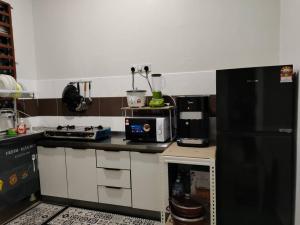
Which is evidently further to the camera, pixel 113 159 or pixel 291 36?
pixel 113 159

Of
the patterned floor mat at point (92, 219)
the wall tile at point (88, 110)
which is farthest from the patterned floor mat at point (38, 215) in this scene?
the wall tile at point (88, 110)

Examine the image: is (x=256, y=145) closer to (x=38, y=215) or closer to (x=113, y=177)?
(x=113, y=177)

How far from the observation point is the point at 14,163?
2.35 m

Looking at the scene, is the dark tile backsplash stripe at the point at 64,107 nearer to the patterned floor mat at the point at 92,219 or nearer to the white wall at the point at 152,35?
the white wall at the point at 152,35

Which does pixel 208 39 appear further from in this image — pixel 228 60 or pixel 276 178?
pixel 276 178

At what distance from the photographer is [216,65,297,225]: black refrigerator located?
5.52 ft

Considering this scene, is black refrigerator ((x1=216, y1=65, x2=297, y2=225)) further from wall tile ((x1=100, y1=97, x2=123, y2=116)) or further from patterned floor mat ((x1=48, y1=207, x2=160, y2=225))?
wall tile ((x1=100, y1=97, x2=123, y2=116))

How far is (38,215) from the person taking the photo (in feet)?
8.01

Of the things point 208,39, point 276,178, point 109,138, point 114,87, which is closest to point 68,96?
point 114,87

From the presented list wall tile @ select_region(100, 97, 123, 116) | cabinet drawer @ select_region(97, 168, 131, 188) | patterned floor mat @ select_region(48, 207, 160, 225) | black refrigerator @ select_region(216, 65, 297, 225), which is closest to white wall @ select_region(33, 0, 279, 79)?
wall tile @ select_region(100, 97, 123, 116)

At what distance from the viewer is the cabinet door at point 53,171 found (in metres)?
2.54

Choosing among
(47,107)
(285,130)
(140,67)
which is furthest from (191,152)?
(47,107)

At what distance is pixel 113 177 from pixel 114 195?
0.19 metres

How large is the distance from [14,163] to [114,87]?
51.9 inches
